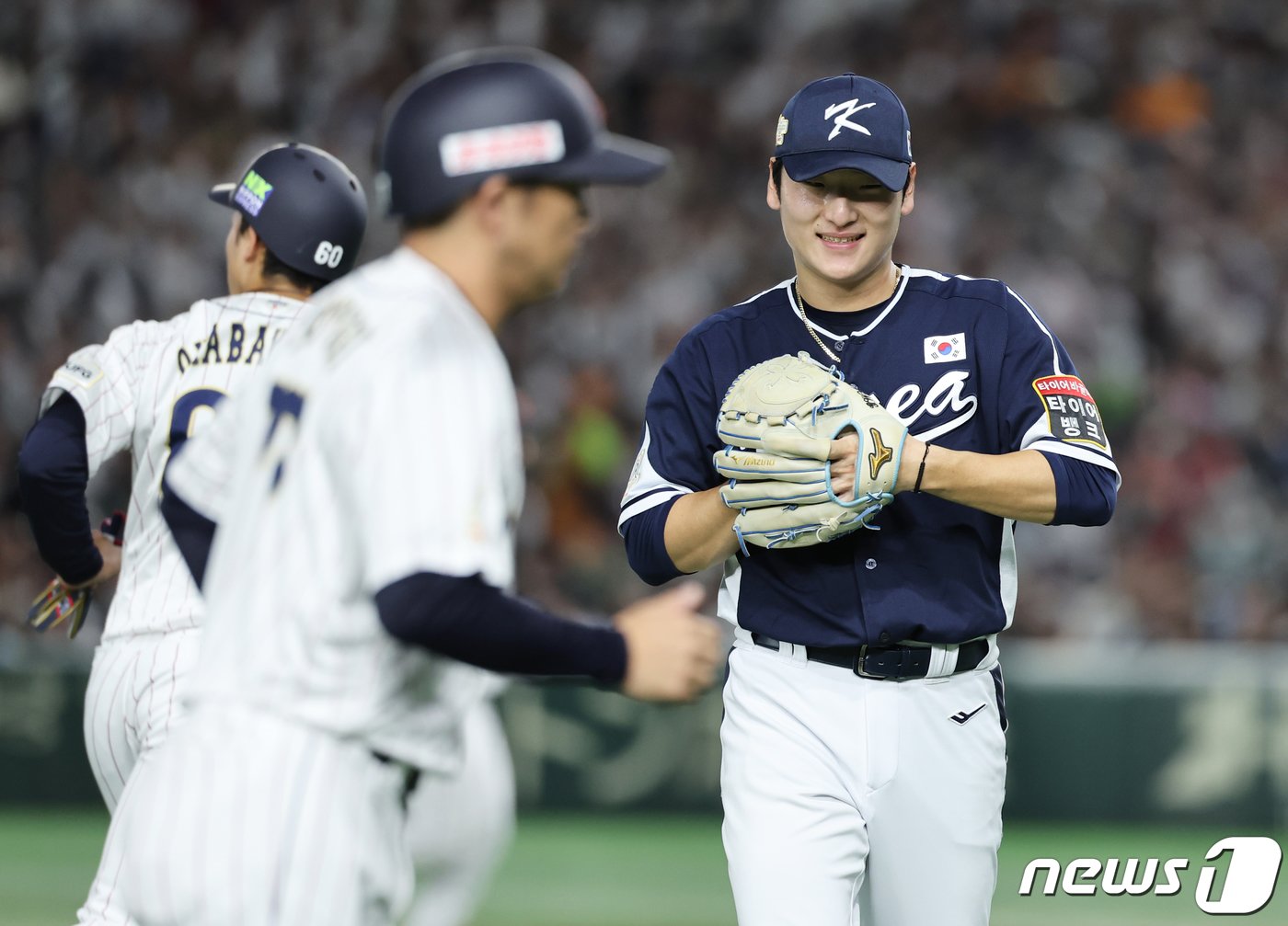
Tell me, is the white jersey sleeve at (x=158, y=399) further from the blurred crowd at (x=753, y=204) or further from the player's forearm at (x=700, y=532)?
the blurred crowd at (x=753, y=204)

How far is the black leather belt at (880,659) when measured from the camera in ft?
11.8

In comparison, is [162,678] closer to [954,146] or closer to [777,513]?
[777,513]

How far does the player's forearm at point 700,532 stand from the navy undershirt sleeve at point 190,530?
3.21ft

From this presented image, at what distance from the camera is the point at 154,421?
13.1 feet

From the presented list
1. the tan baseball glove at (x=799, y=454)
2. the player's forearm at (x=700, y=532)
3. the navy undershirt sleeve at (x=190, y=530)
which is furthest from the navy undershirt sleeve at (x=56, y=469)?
the tan baseball glove at (x=799, y=454)

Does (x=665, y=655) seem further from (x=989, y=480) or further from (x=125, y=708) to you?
(x=125, y=708)

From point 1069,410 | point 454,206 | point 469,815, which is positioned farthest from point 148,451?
point 1069,410

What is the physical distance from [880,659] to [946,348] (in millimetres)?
703

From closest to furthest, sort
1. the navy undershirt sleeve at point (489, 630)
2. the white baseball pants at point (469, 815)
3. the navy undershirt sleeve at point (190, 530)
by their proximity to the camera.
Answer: the navy undershirt sleeve at point (489, 630) < the white baseball pants at point (469, 815) < the navy undershirt sleeve at point (190, 530)

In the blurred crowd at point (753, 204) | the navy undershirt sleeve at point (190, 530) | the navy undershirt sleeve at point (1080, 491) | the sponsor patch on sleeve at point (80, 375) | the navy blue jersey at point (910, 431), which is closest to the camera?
the navy undershirt sleeve at point (190, 530)

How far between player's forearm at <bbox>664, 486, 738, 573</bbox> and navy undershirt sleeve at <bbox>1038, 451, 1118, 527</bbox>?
67 centimetres

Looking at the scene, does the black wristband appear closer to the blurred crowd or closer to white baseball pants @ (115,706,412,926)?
white baseball pants @ (115,706,412,926)

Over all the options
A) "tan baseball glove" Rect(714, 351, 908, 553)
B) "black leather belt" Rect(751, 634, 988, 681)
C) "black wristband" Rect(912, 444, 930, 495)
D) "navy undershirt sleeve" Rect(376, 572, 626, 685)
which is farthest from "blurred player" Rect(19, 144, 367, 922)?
"navy undershirt sleeve" Rect(376, 572, 626, 685)

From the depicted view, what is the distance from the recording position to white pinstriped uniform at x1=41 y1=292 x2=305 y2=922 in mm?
3891
